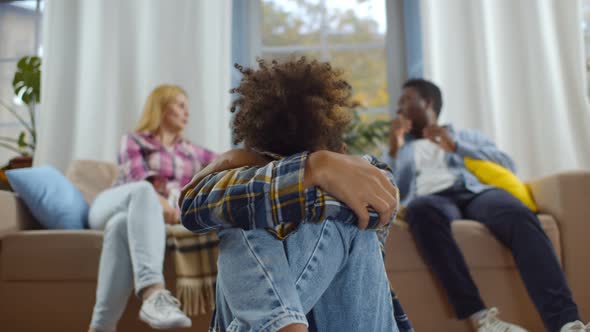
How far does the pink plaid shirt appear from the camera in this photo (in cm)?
241

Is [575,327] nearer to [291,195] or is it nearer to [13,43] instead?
[291,195]

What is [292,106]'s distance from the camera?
102 centimetres

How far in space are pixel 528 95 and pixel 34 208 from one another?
2.50 meters

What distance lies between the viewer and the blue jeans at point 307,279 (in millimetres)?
819

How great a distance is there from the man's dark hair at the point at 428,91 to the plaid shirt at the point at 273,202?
72.3 inches

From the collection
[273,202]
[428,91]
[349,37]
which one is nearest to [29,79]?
[349,37]

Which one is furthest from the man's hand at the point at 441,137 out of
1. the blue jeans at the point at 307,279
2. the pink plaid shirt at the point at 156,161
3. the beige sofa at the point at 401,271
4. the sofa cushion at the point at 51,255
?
the blue jeans at the point at 307,279

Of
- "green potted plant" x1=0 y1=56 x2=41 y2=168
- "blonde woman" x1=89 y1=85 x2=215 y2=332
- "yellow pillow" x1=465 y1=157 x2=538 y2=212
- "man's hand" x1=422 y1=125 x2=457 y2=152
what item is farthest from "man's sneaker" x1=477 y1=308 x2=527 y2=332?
"green potted plant" x1=0 y1=56 x2=41 y2=168

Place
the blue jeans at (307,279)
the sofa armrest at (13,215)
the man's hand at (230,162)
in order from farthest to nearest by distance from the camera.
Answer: the sofa armrest at (13,215) < the man's hand at (230,162) < the blue jeans at (307,279)

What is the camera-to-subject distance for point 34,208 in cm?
210

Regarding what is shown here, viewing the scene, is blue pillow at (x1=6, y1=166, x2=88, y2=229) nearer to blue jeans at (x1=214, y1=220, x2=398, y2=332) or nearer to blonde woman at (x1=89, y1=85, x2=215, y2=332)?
blonde woman at (x1=89, y1=85, x2=215, y2=332)

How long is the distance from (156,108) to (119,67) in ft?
2.73

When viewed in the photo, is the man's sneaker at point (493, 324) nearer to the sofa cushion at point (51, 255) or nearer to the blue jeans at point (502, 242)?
the blue jeans at point (502, 242)

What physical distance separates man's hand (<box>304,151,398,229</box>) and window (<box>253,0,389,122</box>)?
2.47 metres
